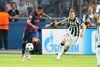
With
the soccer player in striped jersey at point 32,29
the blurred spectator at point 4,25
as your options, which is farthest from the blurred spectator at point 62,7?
the soccer player in striped jersey at point 32,29

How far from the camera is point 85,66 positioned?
18.1m

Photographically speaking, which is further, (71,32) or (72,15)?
(71,32)

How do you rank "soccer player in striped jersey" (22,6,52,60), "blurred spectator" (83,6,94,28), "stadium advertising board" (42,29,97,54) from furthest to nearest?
1. "blurred spectator" (83,6,94,28)
2. "stadium advertising board" (42,29,97,54)
3. "soccer player in striped jersey" (22,6,52,60)

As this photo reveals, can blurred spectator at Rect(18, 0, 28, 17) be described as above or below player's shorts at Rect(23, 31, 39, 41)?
above

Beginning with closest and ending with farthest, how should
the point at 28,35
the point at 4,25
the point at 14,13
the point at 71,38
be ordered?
1. the point at 28,35
2. the point at 71,38
3. the point at 4,25
4. the point at 14,13

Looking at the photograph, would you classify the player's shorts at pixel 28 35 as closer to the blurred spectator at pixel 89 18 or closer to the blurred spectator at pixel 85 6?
the blurred spectator at pixel 89 18

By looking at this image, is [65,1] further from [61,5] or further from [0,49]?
[0,49]

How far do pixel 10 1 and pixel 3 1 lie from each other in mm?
383

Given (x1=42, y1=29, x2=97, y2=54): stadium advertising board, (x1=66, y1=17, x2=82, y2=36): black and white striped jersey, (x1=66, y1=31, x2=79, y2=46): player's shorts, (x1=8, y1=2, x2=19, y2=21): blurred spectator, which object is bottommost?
(x1=42, y1=29, x2=97, y2=54): stadium advertising board

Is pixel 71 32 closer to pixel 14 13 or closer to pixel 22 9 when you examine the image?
pixel 14 13

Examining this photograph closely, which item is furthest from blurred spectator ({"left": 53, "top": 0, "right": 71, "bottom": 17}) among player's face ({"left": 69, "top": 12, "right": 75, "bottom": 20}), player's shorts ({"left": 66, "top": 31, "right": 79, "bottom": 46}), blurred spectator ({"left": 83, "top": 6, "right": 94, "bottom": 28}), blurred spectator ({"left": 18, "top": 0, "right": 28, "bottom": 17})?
player's face ({"left": 69, "top": 12, "right": 75, "bottom": 20})

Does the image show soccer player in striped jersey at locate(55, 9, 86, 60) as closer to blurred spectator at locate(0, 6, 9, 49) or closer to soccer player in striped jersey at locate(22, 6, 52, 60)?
soccer player in striped jersey at locate(22, 6, 52, 60)

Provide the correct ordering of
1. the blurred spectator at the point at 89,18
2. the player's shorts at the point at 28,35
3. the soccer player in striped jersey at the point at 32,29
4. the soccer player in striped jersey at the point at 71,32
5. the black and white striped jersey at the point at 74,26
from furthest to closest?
the blurred spectator at the point at 89,18, the black and white striped jersey at the point at 74,26, the soccer player in striped jersey at the point at 71,32, the player's shorts at the point at 28,35, the soccer player in striped jersey at the point at 32,29

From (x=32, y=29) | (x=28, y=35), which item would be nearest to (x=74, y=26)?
(x=32, y=29)
